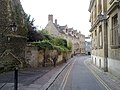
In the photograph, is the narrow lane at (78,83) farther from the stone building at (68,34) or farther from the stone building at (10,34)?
the stone building at (68,34)

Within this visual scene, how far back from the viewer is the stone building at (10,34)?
78.5ft

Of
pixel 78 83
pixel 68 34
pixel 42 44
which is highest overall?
pixel 68 34

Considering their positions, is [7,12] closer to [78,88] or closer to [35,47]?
[35,47]

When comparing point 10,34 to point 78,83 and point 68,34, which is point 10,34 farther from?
point 68,34

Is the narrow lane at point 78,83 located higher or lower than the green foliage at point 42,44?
lower

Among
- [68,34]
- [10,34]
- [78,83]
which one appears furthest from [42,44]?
[68,34]

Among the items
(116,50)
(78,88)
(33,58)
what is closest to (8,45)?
(33,58)

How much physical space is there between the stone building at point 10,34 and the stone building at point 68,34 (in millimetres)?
44128

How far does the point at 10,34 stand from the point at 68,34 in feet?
255

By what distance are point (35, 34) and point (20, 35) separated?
41.1ft

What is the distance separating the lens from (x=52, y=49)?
122ft

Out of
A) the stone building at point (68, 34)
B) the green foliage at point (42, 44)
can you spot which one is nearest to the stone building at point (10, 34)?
the green foliage at point (42, 44)

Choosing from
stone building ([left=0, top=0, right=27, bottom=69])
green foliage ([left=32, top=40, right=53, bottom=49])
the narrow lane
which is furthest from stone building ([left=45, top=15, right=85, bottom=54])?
the narrow lane

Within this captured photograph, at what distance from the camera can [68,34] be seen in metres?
104
